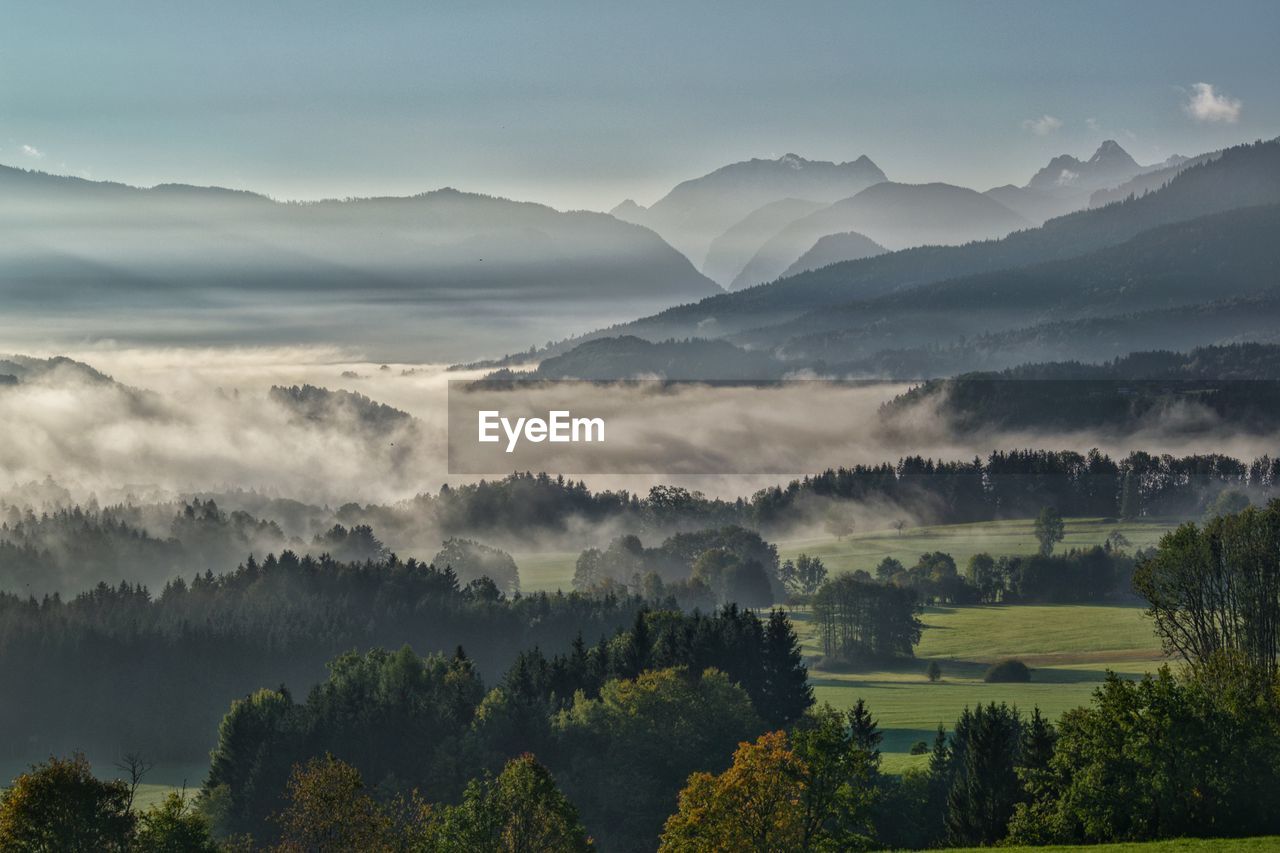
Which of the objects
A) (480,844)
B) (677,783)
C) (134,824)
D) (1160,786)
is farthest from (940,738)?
(134,824)

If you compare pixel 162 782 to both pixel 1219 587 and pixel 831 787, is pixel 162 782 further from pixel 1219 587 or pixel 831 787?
pixel 831 787

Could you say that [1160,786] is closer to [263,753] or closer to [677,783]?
[677,783]

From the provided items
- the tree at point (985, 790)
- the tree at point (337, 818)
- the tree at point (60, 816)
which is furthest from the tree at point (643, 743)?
the tree at point (60, 816)

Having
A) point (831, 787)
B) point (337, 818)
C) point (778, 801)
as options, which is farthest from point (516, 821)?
point (831, 787)

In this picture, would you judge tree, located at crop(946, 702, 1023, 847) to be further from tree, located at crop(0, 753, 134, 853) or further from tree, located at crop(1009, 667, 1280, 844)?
tree, located at crop(0, 753, 134, 853)

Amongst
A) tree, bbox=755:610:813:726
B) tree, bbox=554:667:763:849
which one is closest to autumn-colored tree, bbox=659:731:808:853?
tree, bbox=554:667:763:849
